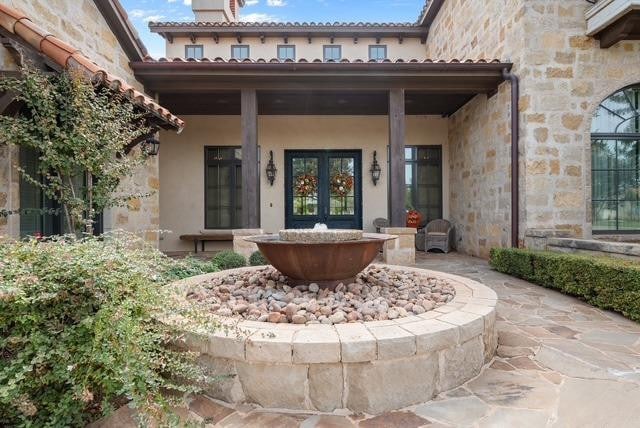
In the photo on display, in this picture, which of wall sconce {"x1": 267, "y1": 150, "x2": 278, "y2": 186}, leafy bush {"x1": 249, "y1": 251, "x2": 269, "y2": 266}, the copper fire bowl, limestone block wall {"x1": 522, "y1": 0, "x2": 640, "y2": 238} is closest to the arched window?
limestone block wall {"x1": 522, "y1": 0, "x2": 640, "y2": 238}

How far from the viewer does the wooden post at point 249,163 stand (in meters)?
5.44

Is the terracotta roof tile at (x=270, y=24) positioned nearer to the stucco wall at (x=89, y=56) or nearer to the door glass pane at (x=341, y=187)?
the door glass pane at (x=341, y=187)

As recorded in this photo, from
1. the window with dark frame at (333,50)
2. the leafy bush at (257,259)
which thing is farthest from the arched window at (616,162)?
the window with dark frame at (333,50)

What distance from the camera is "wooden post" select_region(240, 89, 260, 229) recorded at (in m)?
5.44

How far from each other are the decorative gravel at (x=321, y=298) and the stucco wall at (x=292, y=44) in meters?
7.41

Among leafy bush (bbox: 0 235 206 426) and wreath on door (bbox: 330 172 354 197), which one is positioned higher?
wreath on door (bbox: 330 172 354 197)

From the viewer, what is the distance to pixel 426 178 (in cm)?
791

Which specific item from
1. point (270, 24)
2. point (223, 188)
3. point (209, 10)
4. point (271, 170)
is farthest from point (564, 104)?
point (209, 10)

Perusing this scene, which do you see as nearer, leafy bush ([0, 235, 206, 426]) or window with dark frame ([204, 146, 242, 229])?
leafy bush ([0, 235, 206, 426])

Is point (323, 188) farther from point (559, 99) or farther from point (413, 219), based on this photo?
point (559, 99)

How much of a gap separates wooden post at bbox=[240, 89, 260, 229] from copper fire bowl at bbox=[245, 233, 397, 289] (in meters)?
2.89

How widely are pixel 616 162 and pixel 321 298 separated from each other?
18.3ft

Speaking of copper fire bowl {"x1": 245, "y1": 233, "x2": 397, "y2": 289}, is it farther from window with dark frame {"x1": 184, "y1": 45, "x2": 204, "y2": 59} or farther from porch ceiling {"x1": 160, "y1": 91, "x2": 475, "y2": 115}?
window with dark frame {"x1": 184, "y1": 45, "x2": 204, "y2": 59}

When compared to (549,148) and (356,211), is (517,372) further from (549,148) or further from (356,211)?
(356,211)
